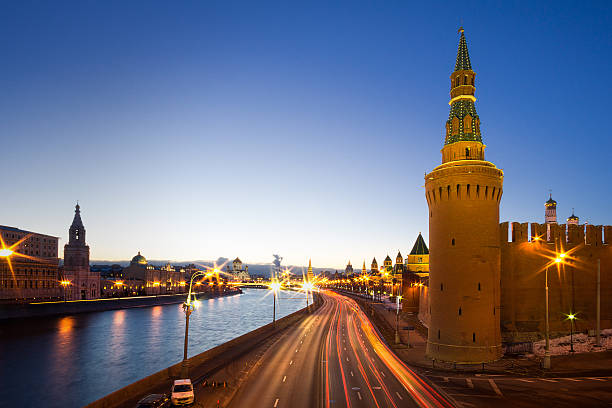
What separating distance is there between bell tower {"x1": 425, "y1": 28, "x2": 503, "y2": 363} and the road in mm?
5836

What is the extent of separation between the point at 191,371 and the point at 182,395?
34.0ft

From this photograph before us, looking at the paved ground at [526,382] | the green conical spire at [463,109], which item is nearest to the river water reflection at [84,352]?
the paved ground at [526,382]

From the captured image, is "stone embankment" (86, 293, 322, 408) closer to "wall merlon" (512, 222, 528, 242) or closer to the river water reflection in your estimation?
the river water reflection

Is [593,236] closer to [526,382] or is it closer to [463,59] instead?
[526,382]

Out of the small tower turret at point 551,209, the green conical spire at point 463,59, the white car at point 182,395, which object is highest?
the green conical spire at point 463,59

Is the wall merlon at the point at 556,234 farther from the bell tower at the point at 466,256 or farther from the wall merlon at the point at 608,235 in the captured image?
the bell tower at the point at 466,256

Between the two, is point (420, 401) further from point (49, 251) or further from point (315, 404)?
point (49, 251)

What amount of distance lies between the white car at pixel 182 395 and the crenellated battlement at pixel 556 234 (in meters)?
31.7

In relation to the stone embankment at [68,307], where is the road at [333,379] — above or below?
above

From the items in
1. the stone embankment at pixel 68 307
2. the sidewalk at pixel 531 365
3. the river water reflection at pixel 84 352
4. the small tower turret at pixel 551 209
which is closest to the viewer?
the sidewalk at pixel 531 365

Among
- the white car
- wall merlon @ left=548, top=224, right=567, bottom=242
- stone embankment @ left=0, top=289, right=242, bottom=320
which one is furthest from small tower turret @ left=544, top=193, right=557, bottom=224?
stone embankment @ left=0, top=289, right=242, bottom=320

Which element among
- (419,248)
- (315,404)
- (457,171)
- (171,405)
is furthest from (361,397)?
(419,248)

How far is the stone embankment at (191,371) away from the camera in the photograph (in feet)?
78.7

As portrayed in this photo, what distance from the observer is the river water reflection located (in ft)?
143
